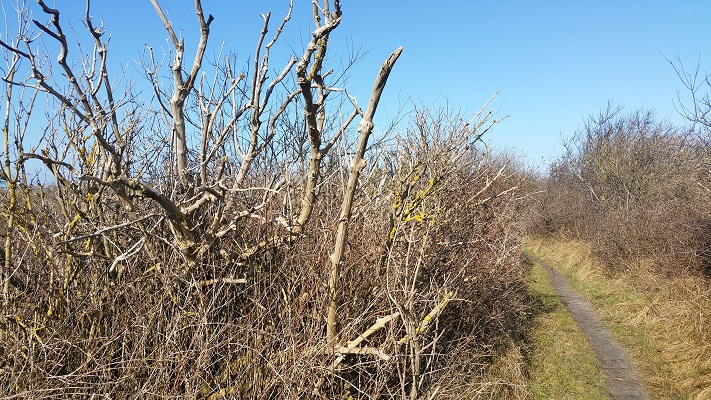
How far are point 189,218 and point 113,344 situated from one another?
1.05 m

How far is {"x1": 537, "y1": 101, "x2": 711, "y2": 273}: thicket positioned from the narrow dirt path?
5.92 feet

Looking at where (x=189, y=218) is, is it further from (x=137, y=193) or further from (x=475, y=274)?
(x=475, y=274)

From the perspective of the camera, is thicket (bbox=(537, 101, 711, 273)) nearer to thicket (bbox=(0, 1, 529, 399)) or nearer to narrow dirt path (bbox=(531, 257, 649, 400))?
narrow dirt path (bbox=(531, 257, 649, 400))

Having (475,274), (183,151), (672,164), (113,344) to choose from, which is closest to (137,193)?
(183,151)

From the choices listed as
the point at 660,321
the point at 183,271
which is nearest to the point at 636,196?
the point at 660,321

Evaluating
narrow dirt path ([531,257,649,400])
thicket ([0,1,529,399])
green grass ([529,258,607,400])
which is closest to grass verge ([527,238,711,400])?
narrow dirt path ([531,257,649,400])

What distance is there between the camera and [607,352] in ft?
29.4

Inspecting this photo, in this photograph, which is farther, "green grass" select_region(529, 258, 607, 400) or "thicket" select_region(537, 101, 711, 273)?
"thicket" select_region(537, 101, 711, 273)

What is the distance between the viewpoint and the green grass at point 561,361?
24.1ft

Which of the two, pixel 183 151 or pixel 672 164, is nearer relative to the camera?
pixel 183 151

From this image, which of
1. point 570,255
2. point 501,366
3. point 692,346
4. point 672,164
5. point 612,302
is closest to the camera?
point 501,366

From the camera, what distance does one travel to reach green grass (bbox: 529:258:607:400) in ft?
24.1

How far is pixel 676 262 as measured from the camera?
11.0 metres

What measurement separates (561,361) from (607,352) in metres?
1.11
